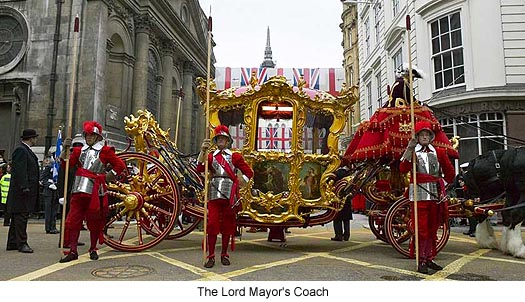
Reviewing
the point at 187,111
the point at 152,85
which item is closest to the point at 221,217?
the point at 152,85

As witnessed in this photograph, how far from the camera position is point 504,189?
6.59 meters

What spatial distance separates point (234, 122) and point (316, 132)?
129 centimetres

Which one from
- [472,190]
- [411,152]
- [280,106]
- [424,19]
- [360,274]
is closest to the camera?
[360,274]

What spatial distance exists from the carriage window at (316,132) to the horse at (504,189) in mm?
2580

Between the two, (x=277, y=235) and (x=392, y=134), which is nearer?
(x=392, y=134)

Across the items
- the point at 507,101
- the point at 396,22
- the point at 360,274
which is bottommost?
the point at 360,274

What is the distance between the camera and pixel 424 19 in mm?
14625

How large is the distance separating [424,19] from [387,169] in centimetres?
987

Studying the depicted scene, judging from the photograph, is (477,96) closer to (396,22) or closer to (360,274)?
(396,22)

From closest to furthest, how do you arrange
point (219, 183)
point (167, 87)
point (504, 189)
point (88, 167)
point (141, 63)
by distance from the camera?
point (219, 183)
point (88, 167)
point (504, 189)
point (141, 63)
point (167, 87)

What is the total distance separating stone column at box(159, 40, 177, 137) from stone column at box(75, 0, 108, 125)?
278 inches

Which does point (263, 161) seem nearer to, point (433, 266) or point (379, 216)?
point (379, 216)

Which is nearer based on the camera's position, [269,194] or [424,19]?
[269,194]

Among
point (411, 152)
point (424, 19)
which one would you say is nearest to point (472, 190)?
point (411, 152)
